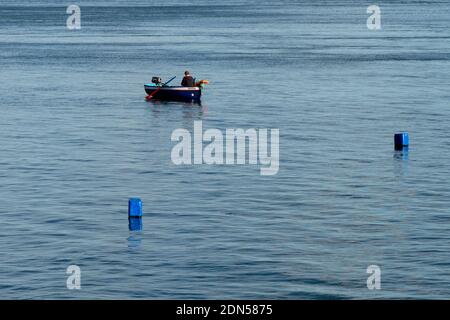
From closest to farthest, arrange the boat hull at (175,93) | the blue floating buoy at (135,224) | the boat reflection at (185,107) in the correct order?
the blue floating buoy at (135,224) → the boat reflection at (185,107) → the boat hull at (175,93)

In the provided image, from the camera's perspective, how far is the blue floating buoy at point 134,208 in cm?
4450

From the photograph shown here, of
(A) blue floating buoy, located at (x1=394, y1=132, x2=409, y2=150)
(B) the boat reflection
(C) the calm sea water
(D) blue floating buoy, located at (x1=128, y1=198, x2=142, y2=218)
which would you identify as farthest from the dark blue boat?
(D) blue floating buoy, located at (x1=128, y1=198, x2=142, y2=218)

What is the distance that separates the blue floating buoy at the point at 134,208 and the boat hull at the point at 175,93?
139ft

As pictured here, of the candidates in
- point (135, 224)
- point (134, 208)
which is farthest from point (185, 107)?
point (135, 224)

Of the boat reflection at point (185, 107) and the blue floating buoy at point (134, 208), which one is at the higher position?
the boat reflection at point (185, 107)

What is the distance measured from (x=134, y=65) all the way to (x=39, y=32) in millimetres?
71194

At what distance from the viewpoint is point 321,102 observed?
293 feet

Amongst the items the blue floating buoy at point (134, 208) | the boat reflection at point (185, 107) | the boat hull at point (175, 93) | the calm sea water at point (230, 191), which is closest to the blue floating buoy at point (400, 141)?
the calm sea water at point (230, 191)

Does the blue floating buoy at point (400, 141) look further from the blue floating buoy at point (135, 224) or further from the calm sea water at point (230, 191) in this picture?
the blue floating buoy at point (135, 224)

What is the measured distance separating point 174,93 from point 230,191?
36.8 m

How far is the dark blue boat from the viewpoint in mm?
86875
